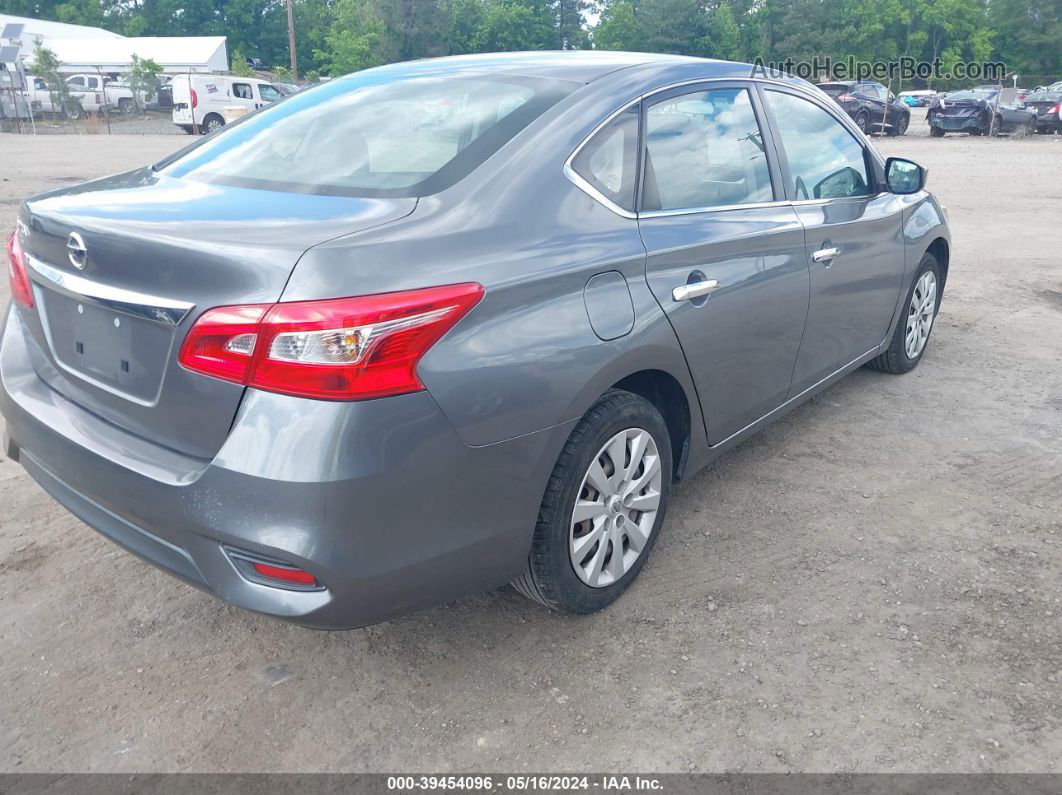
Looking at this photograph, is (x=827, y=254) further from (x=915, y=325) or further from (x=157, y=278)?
(x=157, y=278)

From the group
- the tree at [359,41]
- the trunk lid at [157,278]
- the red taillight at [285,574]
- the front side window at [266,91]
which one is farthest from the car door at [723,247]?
the tree at [359,41]

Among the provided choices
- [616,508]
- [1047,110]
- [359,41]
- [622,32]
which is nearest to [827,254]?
[616,508]

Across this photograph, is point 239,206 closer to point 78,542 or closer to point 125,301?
point 125,301

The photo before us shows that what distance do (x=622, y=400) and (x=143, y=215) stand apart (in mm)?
1413

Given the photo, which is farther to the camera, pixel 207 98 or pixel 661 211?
pixel 207 98

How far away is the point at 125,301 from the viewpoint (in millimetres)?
2182

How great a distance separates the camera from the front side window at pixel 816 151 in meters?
3.65

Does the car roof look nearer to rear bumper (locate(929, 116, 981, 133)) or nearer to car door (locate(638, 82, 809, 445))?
car door (locate(638, 82, 809, 445))

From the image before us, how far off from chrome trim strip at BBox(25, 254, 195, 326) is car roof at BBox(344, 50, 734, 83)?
138 cm

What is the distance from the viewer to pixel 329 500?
6.58 ft

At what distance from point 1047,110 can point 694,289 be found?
95.1 ft

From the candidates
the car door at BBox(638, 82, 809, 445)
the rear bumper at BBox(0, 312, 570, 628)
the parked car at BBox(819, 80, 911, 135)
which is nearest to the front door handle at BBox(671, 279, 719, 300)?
the car door at BBox(638, 82, 809, 445)

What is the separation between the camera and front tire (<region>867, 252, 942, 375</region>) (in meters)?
4.87

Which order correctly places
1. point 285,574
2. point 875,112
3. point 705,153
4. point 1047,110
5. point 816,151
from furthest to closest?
point 875,112
point 1047,110
point 816,151
point 705,153
point 285,574
